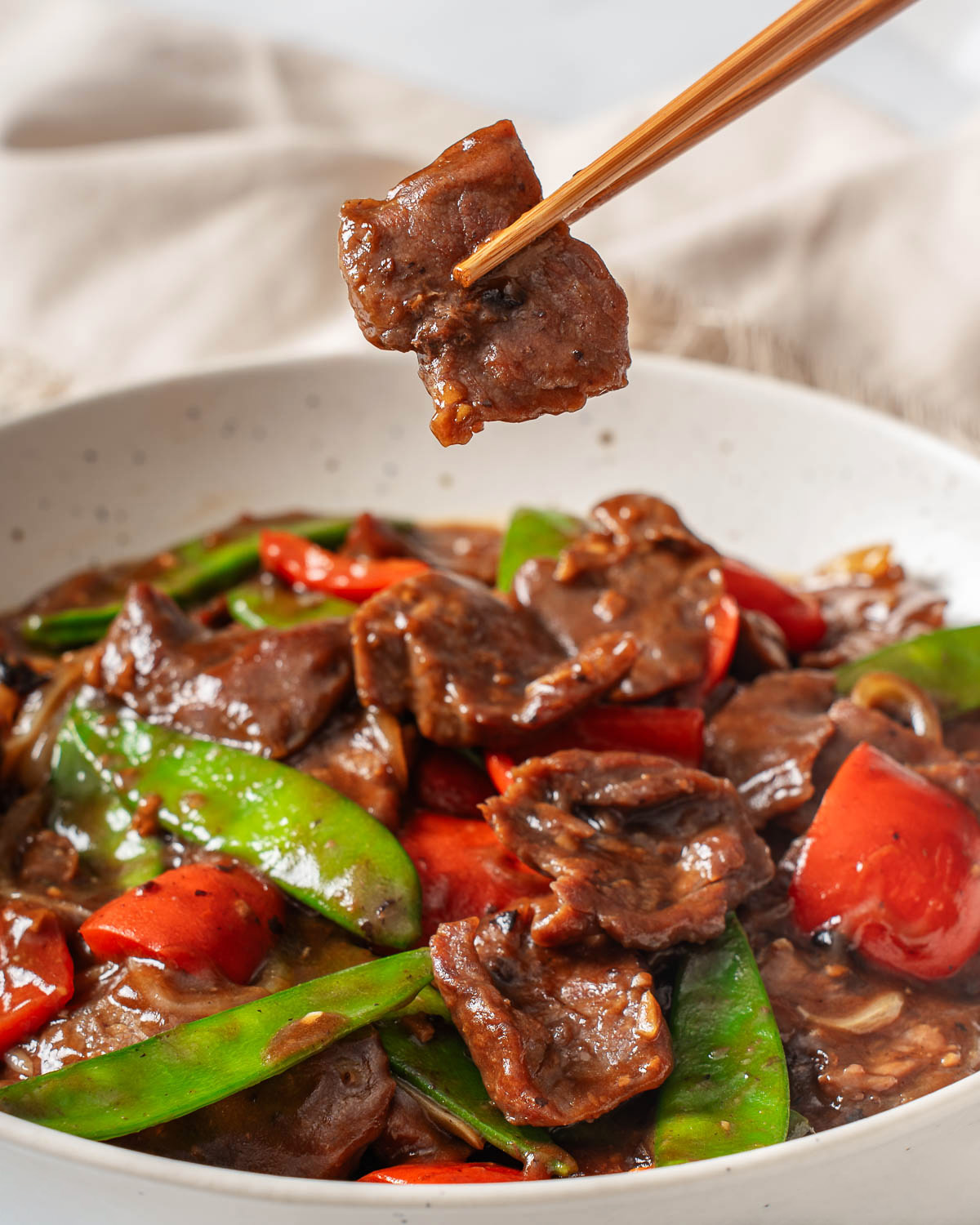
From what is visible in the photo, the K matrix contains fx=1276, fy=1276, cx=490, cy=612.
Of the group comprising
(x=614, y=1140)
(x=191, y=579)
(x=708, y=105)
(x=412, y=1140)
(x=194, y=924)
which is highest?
(x=708, y=105)

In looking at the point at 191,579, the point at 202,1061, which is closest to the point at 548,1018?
the point at 202,1061

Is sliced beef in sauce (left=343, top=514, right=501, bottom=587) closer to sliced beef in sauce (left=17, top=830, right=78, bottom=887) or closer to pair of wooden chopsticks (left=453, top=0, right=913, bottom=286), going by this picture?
sliced beef in sauce (left=17, top=830, right=78, bottom=887)

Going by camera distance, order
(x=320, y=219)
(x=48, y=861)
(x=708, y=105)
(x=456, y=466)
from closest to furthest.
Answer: (x=708, y=105), (x=48, y=861), (x=456, y=466), (x=320, y=219)

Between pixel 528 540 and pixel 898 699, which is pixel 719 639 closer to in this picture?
pixel 898 699

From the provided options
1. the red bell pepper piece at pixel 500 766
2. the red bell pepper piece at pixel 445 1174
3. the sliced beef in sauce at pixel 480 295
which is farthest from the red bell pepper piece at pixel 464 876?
the sliced beef in sauce at pixel 480 295

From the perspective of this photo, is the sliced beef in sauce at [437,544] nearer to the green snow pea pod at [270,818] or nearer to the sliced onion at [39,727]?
the sliced onion at [39,727]

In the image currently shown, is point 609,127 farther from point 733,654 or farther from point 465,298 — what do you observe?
point 465,298

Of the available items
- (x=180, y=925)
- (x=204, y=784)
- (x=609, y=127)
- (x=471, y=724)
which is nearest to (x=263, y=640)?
(x=204, y=784)
